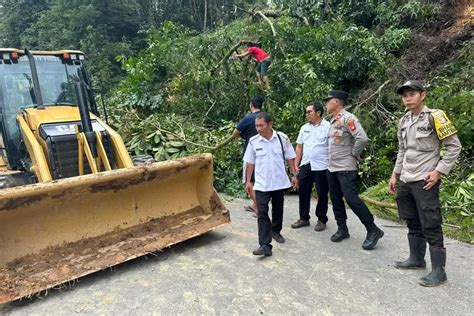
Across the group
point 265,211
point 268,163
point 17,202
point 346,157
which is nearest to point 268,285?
point 265,211

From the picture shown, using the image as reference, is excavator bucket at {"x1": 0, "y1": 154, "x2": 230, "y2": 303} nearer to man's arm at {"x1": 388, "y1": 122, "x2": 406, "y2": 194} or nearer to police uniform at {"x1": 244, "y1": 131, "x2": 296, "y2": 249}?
police uniform at {"x1": 244, "y1": 131, "x2": 296, "y2": 249}

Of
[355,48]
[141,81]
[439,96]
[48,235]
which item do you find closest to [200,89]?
[141,81]

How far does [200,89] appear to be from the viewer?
10336mm

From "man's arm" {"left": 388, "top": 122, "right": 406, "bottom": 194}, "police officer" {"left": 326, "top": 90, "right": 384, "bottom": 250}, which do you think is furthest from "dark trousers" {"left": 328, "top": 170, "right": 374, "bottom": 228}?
"man's arm" {"left": 388, "top": 122, "right": 406, "bottom": 194}

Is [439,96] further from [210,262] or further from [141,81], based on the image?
[141,81]

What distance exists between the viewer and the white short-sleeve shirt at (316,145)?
5.28 m

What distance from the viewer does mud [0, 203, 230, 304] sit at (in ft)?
12.5

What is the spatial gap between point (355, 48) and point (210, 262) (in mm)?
6920

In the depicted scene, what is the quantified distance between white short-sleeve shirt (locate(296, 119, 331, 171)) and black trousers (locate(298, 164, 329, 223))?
13cm

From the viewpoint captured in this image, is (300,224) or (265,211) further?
(300,224)

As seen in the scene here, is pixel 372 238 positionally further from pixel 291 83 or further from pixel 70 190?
pixel 291 83

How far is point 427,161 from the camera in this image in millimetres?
3846

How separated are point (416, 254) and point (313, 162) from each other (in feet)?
5.37

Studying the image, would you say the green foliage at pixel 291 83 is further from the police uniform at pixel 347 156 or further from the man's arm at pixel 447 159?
the man's arm at pixel 447 159
